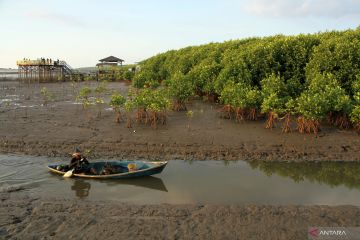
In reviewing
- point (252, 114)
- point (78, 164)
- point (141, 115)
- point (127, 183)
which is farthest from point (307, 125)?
point (78, 164)

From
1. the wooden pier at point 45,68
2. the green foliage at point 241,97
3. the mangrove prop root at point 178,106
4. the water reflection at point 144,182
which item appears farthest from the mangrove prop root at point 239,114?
the wooden pier at point 45,68

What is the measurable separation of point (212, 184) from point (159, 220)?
12.3 ft

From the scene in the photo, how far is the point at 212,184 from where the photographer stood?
12.6m

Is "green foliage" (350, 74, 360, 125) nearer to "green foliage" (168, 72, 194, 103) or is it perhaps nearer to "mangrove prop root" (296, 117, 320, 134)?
"mangrove prop root" (296, 117, 320, 134)

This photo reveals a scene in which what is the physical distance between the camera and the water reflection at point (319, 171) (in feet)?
43.3

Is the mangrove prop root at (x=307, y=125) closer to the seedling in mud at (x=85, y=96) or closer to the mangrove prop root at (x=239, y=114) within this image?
the mangrove prop root at (x=239, y=114)

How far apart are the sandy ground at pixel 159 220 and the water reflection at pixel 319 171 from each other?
10.7 feet

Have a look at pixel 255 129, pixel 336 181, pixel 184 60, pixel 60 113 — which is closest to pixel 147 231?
pixel 336 181

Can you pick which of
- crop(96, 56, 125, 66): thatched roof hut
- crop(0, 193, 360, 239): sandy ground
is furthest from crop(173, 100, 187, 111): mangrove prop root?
crop(96, 56, 125, 66): thatched roof hut

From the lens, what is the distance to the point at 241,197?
11.4m

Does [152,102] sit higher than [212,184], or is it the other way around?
[152,102]

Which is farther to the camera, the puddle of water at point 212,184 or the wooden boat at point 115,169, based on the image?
the wooden boat at point 115,169

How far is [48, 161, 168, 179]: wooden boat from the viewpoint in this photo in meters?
12.5

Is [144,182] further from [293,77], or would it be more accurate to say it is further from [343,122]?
[293,77]
